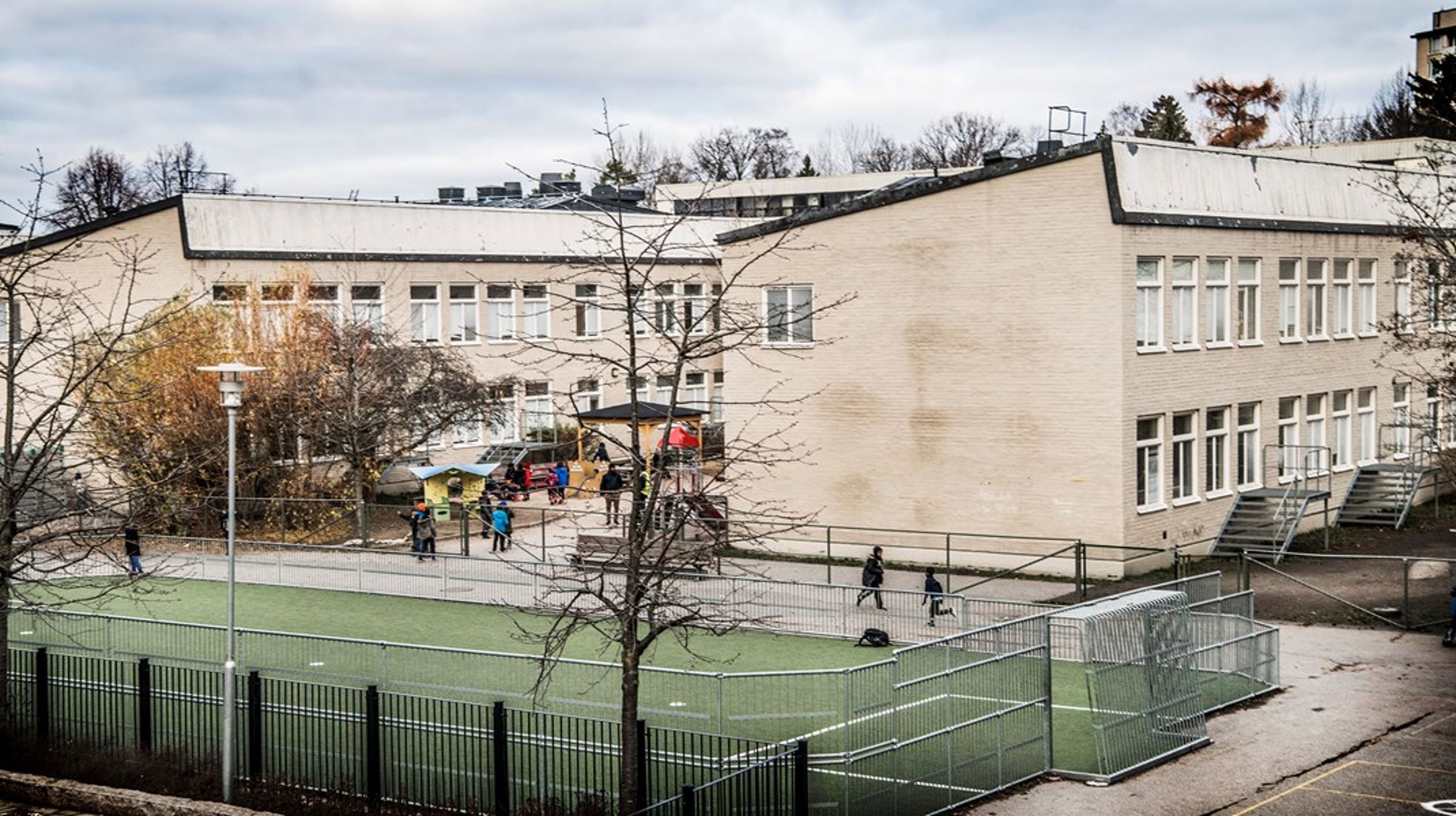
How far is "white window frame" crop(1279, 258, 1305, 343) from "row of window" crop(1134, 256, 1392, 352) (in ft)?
0.05

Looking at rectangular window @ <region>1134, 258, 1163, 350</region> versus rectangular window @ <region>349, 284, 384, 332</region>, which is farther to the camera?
rectangular window @ <region>349, 284, 384, 332</region>

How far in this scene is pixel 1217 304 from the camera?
131ft

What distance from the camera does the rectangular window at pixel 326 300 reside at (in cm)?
4809

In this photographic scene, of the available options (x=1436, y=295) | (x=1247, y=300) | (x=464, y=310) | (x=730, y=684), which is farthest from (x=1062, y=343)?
(x=464, y=310)

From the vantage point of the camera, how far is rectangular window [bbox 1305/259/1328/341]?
4325cm

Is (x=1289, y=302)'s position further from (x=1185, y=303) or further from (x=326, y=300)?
(x=326, y=300)

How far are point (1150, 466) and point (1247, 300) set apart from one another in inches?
241

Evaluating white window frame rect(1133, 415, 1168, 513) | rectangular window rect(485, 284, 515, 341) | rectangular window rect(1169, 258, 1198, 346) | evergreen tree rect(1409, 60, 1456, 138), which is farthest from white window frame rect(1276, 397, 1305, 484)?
rectangular window rect(485, 284, 515, 341)

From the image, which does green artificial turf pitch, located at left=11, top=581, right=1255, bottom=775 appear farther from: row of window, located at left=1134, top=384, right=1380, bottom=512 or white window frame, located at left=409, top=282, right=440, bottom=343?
white window frame, located at left=409, top=282, right=440, bottom=343

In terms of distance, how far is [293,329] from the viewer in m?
45.3

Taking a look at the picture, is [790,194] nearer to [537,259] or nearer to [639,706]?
[537,259]

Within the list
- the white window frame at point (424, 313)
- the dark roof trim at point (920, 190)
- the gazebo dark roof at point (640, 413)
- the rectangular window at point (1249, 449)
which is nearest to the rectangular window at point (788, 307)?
the dark roof trim at point (920, 190)

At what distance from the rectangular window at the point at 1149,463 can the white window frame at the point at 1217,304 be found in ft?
10.1

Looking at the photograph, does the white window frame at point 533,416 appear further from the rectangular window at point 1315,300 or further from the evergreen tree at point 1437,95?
the evergreen tree at point 1437,95
